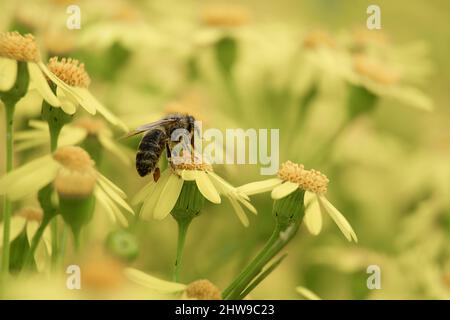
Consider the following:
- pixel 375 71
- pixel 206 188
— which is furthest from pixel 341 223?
pixel 375 71

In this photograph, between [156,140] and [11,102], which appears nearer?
[11,102]

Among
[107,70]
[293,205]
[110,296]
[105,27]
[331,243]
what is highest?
[105,27]

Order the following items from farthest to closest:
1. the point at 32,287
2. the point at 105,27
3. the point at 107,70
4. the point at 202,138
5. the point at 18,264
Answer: the point at 105,27 < the point at 107,70 < the point at 202,138 < the point at 18,264 < the point at 32,287

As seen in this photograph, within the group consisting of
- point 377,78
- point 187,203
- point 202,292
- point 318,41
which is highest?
point 318,41

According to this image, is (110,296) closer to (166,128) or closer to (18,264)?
(18,264)

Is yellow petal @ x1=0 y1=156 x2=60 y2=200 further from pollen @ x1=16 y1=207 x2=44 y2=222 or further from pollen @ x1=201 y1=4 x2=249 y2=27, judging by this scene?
pollen @ x1=201 y1=4 x2=249 y2=27

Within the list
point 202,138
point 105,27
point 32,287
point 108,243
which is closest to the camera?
point 32,287

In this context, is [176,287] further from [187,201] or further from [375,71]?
[375,71]

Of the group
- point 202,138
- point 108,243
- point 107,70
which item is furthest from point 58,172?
point 107,70
